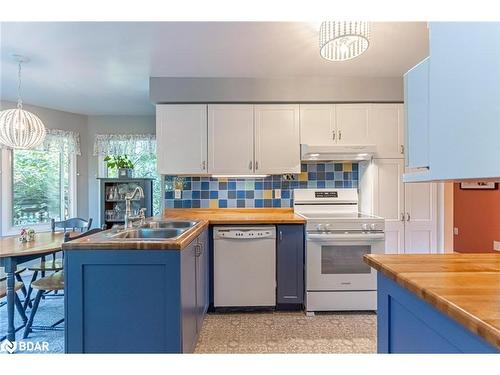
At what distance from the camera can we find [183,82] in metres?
3.12

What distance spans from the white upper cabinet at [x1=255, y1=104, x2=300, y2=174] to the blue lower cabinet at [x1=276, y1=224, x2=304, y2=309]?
74cm

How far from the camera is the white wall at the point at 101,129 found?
4680mm

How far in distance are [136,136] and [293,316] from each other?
11.7 ft

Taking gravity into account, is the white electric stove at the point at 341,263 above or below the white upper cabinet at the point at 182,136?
below

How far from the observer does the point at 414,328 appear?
1.01 metres

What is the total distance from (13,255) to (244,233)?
5.74ft

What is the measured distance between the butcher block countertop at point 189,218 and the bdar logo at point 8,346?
3.49ft

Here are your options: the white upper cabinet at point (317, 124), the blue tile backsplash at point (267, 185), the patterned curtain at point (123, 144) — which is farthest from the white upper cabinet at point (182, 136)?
the patterned curtain at point (123, 144)

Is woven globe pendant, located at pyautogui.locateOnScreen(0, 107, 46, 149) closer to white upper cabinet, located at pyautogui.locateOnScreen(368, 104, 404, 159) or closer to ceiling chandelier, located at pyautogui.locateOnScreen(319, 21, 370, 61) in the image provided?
ceiling chandelier, located at pyautogui.locateOnScreen(319, 21, 370, 61)

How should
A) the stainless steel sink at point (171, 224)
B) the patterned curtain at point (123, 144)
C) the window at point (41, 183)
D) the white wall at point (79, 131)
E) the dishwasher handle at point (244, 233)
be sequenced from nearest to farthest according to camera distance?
1. the stainless steel sink at point (171, 224)
2. the dishwasher handle at point (244, 233)
3. the window at point (41, 183)
4. the white wall at point (79, 131)
5. the patterned curtain at point (123, 144)

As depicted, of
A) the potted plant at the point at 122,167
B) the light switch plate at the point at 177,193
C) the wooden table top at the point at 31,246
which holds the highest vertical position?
the potted plant at the point at 122,167

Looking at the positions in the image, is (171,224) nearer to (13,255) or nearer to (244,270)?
(244,270)

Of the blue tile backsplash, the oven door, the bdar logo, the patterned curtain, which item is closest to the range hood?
the blue tile backsplash

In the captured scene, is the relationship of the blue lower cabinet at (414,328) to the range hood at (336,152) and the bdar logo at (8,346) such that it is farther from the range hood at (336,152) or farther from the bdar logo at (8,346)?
the bdar logo at (8,346)
